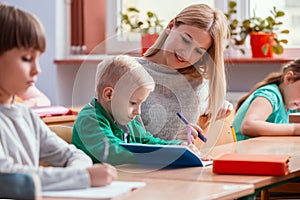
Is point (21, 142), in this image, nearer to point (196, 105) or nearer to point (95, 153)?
point (95, 153)

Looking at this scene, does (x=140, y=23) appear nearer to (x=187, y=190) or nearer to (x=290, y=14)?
(x=290, y=14)

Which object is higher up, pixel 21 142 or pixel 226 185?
pixel 21 142

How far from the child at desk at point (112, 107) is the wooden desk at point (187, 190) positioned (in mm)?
276

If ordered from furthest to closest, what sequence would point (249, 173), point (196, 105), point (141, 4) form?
point (141, 4), point (196, 105), point (249, 173)

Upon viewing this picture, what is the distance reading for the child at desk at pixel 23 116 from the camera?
1.67 metres

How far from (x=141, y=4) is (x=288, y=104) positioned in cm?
228

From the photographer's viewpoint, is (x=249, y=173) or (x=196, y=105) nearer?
(x=249, y=173)

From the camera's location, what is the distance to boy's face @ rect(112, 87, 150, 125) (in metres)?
2.22

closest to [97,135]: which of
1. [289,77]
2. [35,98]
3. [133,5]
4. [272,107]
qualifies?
[272,107]

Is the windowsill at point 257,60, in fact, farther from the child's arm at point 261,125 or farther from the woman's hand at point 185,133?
the woman's hand at point 185,133

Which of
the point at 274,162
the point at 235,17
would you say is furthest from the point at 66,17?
the point at 274,162

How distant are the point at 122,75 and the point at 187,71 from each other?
52 centimetres

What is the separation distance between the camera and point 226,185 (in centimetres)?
200

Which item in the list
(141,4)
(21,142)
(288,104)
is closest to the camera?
(21,142)
